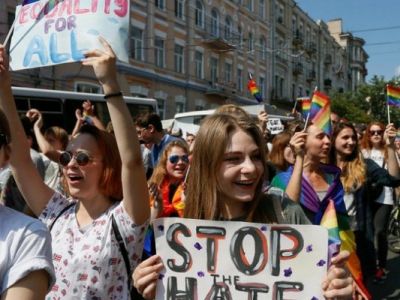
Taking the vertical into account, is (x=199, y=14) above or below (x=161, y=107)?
above

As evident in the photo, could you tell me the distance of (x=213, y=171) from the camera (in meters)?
2.04

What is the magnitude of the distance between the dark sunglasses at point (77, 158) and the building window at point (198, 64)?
25.7 m

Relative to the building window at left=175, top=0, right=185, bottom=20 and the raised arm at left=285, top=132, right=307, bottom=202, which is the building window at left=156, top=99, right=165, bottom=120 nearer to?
the building window at left=175, top=0, right=185, bottom=20

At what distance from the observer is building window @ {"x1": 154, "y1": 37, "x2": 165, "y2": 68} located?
24394 millimetres

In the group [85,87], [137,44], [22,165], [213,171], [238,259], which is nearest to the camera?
[238,259]

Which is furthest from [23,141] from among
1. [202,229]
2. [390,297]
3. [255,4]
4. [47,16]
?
[255,4]

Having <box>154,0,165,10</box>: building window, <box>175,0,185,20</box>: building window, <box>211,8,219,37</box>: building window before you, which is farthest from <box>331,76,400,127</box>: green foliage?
<box>154,0,165,10</box>: building window

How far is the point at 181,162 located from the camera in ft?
14.1

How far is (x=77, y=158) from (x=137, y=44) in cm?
2141

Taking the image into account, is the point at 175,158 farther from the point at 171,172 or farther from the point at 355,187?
the point at 355,187

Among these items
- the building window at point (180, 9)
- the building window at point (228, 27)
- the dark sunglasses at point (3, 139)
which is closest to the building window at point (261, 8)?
the building window at point (228, 27)

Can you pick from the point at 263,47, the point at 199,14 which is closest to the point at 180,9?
the point at 199,14

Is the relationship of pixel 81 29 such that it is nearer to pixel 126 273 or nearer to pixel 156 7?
pixel 126 273

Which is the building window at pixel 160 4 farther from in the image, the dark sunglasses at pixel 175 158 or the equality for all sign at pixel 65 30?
the equality for all sign at pixel 65 30
